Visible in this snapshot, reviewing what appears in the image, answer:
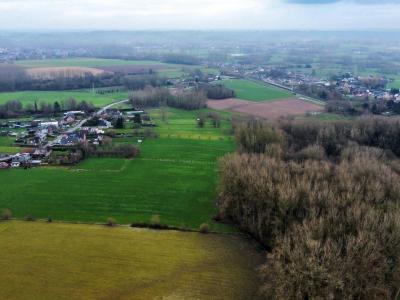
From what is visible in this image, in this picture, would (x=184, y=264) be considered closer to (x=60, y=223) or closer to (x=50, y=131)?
(x=60, y=223)

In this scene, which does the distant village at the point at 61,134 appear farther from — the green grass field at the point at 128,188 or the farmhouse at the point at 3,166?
the green grass field at the point at 128,188

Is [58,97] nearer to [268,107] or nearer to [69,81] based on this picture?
[69,81]

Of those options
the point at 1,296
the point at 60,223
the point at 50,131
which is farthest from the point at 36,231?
the point at 50,131

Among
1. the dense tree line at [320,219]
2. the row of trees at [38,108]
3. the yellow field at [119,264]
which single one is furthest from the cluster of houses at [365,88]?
the yellow field at [119,264]

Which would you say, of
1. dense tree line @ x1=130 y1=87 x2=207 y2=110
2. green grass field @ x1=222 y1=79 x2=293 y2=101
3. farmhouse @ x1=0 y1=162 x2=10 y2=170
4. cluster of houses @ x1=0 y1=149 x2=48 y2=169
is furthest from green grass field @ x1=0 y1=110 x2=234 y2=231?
green grass field @ x1=222 y1=79 x2=293 y2=101

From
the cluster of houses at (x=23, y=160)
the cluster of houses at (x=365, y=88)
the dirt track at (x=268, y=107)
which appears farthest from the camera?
the cluster of houses at (x=365, y=88)

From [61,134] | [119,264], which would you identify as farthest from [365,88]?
[119,264]
